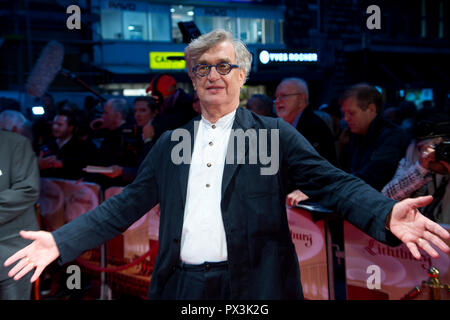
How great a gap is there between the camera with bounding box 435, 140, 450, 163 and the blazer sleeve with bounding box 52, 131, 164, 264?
5.48 ft

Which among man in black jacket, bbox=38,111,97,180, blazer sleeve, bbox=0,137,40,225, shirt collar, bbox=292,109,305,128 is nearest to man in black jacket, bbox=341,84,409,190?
shirt collar, bbox=292,109,305,128

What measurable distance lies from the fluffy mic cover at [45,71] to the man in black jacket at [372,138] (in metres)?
3.44

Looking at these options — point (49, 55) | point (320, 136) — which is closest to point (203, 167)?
point (320, 136)

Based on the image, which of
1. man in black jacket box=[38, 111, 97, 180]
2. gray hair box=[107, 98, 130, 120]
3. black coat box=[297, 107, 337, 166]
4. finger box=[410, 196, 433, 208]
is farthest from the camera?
gray hair box=[107, 98, 130, 120]

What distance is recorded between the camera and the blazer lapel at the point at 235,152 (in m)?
2.00

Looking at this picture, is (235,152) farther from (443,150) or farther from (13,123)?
(13,123)

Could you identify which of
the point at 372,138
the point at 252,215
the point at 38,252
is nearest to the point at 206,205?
the point at 252,215

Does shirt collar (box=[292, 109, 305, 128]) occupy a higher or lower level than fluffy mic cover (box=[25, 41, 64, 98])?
lower

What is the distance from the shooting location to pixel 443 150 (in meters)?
2.82

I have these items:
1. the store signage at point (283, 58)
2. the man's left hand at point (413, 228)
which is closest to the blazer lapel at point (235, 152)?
the man's left hand at point (413, 228)

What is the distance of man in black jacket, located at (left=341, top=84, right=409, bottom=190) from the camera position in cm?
366

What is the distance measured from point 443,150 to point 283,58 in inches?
65.3

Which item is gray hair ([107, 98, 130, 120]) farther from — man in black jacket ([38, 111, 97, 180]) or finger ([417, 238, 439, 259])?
finger ([417, 238, 439, 259])
